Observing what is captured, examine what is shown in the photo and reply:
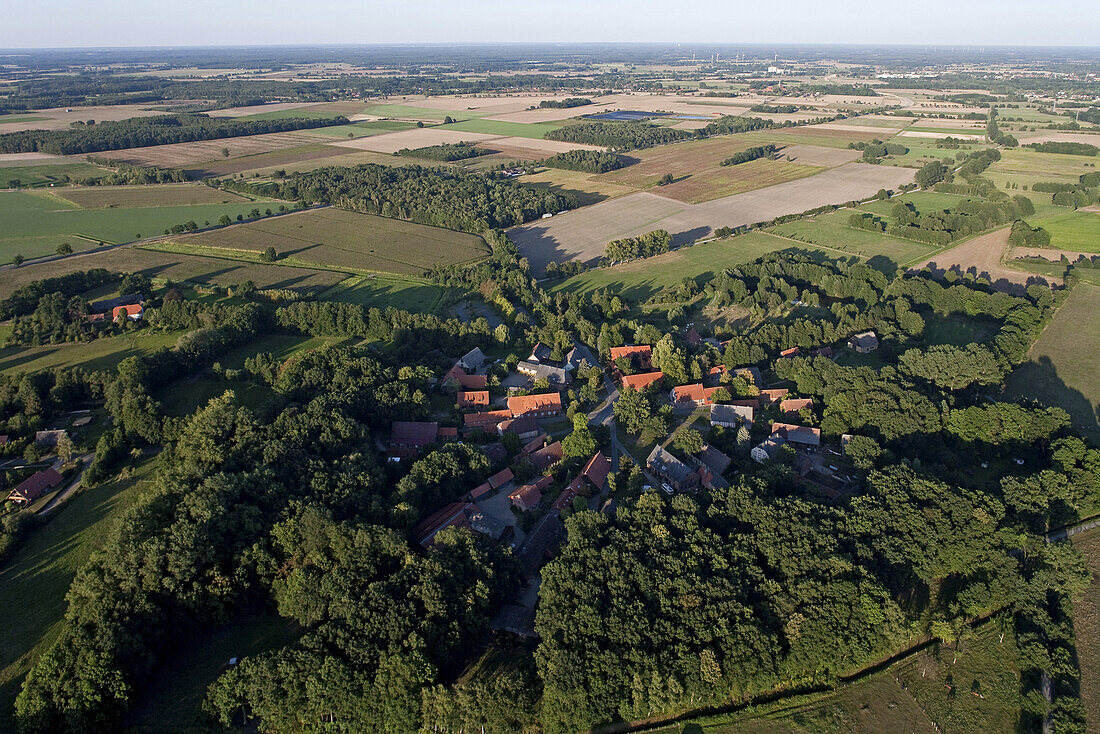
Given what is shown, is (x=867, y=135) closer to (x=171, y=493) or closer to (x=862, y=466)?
Result: (x=862, y=466)

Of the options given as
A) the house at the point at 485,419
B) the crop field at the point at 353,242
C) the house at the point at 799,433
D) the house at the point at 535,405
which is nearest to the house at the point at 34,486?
the house at the point at 485,419

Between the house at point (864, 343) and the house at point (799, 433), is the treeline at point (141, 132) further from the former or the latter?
the house at point (799, 433)

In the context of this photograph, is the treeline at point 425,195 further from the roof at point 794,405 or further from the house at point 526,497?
the house at point 526,497

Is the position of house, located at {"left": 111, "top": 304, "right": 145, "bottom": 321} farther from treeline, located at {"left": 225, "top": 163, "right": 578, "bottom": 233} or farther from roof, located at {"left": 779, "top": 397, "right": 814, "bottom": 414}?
roof, located at {"left": 779, "top": 397, "right": 814, "bottom": 414}

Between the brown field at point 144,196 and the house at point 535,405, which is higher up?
the brown field at point 144,196

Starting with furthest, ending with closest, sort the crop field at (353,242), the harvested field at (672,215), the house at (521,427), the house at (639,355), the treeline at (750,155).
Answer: the treeline at (750,155) < the harvested field at (672,215) < the crop field at (353,242) < the house at (639,355) < the house at (521,427)

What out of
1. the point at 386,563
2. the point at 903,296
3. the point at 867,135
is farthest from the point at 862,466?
the point at 867,135

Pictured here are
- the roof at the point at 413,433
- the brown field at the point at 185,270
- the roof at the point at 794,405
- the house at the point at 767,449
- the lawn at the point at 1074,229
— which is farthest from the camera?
the lawn at the point at 1074,229

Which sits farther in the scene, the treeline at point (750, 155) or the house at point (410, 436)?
the treeline at point (750, 155)

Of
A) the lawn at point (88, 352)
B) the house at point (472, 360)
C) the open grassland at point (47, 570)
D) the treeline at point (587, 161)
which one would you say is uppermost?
the treeline at point (587, 161)
